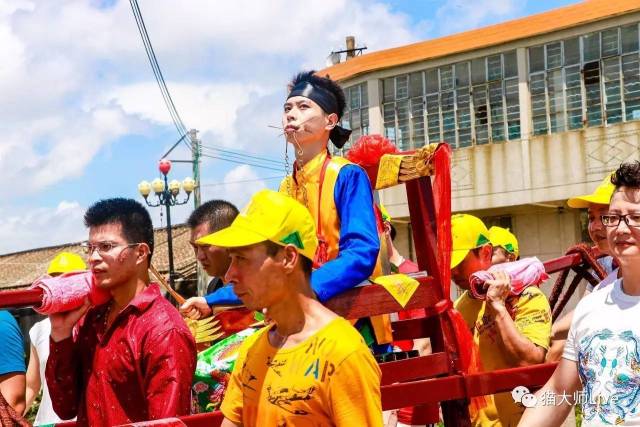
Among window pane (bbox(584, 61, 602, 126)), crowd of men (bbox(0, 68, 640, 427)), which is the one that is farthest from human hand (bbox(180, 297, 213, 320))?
window pane (bbox(584, 61, 602, 126))

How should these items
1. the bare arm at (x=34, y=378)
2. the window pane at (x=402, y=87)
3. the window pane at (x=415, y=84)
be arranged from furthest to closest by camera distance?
the window pane at (x=402, y=87), the window pane at (x=415, y=84), the bare arm at (x=34, y=378)

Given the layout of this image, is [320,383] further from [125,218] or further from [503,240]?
[503,240]

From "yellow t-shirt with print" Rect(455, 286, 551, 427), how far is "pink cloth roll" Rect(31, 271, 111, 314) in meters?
2.04

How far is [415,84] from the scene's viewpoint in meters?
21.3

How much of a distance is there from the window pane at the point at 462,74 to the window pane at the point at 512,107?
864 millimetres

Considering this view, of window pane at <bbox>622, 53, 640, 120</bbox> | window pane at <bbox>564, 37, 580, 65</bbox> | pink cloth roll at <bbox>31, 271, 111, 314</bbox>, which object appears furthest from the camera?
window pane at <bbox>564, 37, 580, 65</bbox>

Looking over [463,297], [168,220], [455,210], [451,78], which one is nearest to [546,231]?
[455,210]

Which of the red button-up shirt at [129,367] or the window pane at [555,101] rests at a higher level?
the window pane at [555,101]

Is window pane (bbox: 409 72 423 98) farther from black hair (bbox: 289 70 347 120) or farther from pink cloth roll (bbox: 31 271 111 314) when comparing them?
pink cloth roll (bbox: 31 271 111 314)

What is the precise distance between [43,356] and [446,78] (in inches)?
633

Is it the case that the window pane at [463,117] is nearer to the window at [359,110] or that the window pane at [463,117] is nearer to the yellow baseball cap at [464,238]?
the window at [359,110]

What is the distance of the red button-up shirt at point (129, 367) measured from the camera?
3.13 metres

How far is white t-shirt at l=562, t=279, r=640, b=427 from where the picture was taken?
9.64 ft

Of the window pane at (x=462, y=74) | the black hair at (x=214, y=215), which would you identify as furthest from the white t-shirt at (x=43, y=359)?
the window pane at (x=462, y=74)
